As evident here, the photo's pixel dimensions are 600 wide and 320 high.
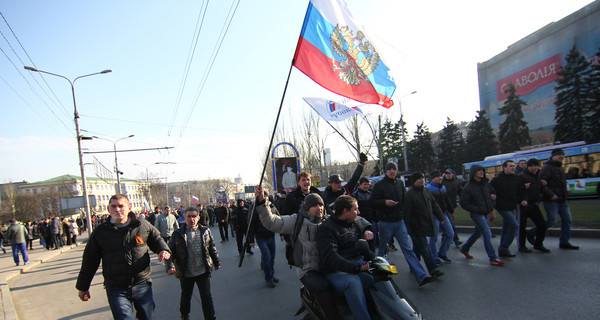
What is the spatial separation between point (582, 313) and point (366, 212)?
3.83 metres

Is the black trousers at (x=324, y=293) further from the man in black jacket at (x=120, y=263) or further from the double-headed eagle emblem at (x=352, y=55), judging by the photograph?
the double-headed eagle emblem at (x=352, y=55)

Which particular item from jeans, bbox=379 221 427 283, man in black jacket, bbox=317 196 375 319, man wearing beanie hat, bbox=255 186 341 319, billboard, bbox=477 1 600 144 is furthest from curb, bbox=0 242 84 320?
billboard, bbox=477 1 600 144

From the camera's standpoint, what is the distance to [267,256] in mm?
6555

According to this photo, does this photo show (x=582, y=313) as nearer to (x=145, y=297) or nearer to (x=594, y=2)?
(x=145, y=297)

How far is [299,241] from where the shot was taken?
362 cm

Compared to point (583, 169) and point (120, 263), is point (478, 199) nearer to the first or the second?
point (120, 263)

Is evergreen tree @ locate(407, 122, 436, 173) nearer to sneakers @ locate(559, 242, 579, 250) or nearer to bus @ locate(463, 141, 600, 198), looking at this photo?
bus @ locate(463, 141, 600, 198)

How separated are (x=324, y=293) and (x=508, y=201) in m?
4.99

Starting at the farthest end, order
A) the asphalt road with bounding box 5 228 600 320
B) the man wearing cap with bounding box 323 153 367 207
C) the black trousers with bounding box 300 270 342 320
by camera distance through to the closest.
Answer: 1. the man wearing cap with bounding box 323 153 367 207
2. the asphalt road with bounding box 5 228 600 320
3. the black trousers with bounding box 300 270 342 320

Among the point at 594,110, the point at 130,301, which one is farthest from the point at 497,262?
the point at 594,110

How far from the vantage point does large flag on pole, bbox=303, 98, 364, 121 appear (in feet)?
27.9

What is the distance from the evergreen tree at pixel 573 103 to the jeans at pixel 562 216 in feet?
99.9

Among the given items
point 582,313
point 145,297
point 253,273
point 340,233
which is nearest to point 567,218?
point 582,313

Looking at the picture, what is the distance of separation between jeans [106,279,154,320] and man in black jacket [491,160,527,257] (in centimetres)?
614
